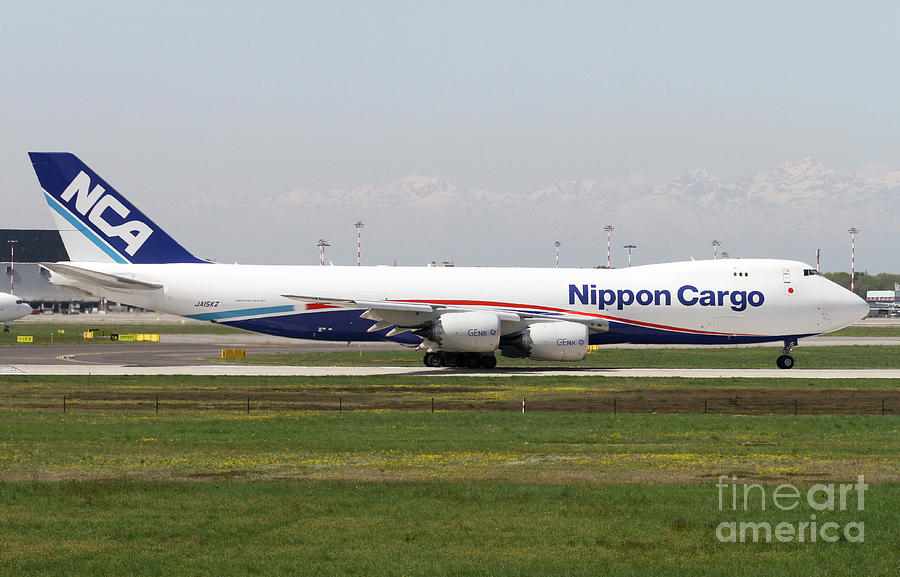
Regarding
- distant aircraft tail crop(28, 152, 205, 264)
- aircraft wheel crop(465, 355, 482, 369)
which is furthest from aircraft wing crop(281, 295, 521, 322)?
distant aircraft tail crop(28, 152, 205, 264)

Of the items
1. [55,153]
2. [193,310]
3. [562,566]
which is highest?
[55,153]

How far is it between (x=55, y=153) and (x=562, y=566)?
45785 millimetres

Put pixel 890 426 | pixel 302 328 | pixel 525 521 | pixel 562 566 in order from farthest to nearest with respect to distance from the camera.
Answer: pixel 302 328 → pixel 890 426 → pixel 525 521 → pixel 562 566

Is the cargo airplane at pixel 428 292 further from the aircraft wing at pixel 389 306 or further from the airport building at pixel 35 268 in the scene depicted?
the airport building at pixel 35 268

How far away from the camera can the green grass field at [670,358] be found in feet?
191

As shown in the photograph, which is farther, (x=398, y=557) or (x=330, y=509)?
(x=330, y=509)

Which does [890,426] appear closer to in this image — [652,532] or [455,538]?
[652,532]

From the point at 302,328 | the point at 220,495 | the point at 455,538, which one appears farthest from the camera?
the point at 302,328

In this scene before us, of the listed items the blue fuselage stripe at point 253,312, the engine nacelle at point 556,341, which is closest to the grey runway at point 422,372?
the engine nacelle at point 556,341

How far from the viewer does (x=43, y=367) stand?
53.0 metres

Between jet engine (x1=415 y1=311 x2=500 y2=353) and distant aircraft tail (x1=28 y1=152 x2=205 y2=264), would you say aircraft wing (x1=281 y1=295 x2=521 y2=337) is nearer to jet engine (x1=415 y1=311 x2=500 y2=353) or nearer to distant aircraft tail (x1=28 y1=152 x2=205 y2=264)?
jet engine (x1=415 y1=311 x2=500 y2=353)

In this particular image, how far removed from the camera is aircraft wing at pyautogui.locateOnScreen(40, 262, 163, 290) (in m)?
A: 50.6

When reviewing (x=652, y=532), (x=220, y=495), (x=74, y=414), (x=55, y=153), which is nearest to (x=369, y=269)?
(x=55, y=153)

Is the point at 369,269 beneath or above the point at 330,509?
above
